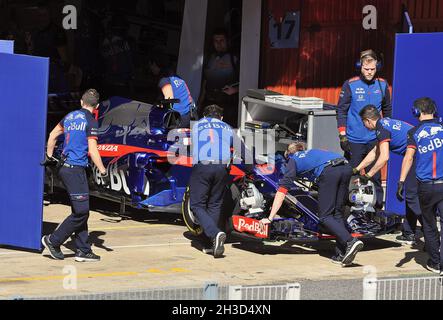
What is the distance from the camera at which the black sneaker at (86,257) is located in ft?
37.1

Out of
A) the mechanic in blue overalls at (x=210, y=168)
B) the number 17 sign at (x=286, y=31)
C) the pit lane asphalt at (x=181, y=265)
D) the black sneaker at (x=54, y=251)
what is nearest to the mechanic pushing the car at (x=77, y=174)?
the black sneaker at (x=54, y=251)

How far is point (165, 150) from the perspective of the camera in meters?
13.4

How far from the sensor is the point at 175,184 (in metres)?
13.1

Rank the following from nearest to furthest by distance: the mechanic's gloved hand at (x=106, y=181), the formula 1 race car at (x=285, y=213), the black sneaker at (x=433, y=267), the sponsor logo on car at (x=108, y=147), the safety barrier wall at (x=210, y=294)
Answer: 1. the safety barrier wall at (x=210, y=294)
2. the black sneaker at (x=433, y=267)
3. the formula 1 race car at (x=285, y=213)
4. the mechanic's gloved hand at (x=106, y=181)
5. the sponsor logo on car at (x=108, y=147)

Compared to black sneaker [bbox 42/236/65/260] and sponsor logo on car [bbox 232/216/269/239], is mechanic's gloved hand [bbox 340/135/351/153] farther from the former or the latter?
black sneaker [bbox 42/236/65/260]

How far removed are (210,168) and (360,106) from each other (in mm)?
2524

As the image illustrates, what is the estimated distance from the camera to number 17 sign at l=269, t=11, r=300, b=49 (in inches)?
665

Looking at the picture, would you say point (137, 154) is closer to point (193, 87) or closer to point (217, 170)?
point (217, 170)

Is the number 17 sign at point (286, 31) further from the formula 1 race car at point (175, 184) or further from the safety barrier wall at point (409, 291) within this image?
the safety barrier wall at point (409, 291)

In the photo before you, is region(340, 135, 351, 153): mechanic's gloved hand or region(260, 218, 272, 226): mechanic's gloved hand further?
region(340, 135, 351, 153): mechanic's gloved hand

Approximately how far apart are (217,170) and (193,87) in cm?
667

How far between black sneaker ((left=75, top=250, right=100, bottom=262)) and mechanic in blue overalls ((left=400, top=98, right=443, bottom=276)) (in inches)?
139

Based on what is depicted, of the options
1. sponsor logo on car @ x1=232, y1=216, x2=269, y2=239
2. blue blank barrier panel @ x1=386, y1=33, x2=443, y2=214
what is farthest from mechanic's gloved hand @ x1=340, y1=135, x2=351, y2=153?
sponsor logo on car @ x1=232, y1=216, x2=269, y2=239

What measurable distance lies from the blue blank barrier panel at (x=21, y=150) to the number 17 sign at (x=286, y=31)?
21.3 ft
